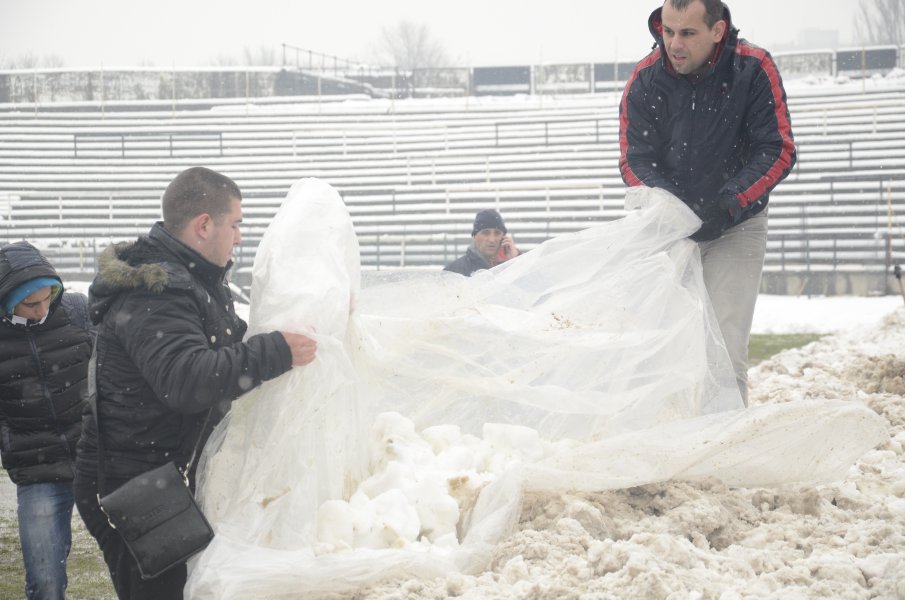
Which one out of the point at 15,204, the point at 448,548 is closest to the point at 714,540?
the point at 448,548

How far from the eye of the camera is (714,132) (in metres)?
3.65

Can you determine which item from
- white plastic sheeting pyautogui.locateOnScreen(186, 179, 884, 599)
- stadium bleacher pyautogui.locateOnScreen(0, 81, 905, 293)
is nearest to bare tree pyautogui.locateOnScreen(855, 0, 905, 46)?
stadium bleacher pyautogui.locateOnScreen(0, 81, 905, 293)

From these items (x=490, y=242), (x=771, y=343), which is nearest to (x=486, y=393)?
(x=490, y=242)

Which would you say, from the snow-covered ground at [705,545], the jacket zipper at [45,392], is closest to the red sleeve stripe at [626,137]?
the snow-covered ground at [705,545]

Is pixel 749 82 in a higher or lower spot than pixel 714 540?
higher

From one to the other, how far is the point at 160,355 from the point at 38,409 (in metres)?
1.11

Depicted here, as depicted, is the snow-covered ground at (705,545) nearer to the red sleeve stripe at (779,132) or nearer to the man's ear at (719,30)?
the red sleeve stripe at (779,132)

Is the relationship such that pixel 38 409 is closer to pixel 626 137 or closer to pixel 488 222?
pixel 626 137

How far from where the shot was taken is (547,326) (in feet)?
11.6

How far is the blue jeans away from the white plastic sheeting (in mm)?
897

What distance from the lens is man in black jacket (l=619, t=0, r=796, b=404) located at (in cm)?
353

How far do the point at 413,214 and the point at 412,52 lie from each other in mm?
37170

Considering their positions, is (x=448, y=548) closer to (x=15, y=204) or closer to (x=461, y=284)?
(x=461, y=284)

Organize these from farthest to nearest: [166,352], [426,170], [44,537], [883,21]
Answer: [883,21]
[426,170]
[44,537]
[166,352]
